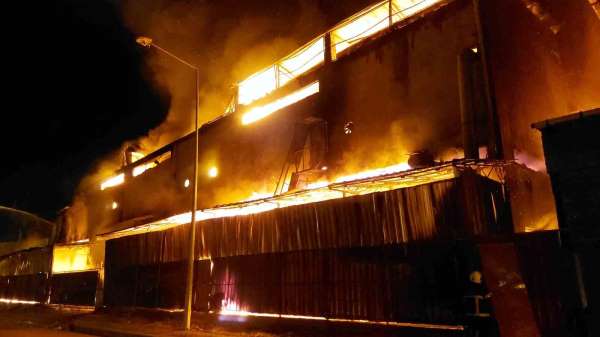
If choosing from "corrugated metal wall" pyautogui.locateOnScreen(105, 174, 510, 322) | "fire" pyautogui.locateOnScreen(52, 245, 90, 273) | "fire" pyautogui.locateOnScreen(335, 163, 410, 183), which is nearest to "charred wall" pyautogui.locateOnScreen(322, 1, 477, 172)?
"fire" pyautogui.locateOnScreen(335, 163, 410, 183)

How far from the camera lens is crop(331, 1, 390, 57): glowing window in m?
15.0

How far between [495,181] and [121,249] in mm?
16713

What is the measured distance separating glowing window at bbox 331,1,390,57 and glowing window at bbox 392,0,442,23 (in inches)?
12.5

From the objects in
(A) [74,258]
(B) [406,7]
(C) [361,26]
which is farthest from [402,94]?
(A) [74,258]

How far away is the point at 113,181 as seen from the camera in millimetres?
27406

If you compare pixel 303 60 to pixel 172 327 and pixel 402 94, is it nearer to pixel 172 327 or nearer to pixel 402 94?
pixel 402 94

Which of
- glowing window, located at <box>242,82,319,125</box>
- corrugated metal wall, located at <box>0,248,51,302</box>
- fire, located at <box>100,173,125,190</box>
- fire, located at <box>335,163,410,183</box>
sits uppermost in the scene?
glowing window, located at <box>242,82,319,125</box>

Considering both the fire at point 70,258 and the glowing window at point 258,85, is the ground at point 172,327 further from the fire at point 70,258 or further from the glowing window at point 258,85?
the glowing window at point 258,85

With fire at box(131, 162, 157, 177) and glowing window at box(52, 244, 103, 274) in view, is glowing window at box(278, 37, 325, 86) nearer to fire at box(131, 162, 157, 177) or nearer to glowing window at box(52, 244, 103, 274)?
fire at box(131, 162, 157, 177)

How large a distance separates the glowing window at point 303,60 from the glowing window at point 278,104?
1.79 meters

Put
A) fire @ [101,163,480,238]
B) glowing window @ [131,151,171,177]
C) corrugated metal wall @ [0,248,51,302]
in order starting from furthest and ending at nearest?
1. corrugated metal wall @ [0,248,51,302]
2. glowing window @ [131,151,171,177]
3. fire @ [101,163,480,238]

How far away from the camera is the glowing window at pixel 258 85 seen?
19.1m

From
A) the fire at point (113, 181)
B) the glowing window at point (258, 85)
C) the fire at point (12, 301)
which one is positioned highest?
the glowing window at point (258, 85)

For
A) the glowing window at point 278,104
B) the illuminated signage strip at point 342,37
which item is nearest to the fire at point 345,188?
the glowing window at point 278,104
